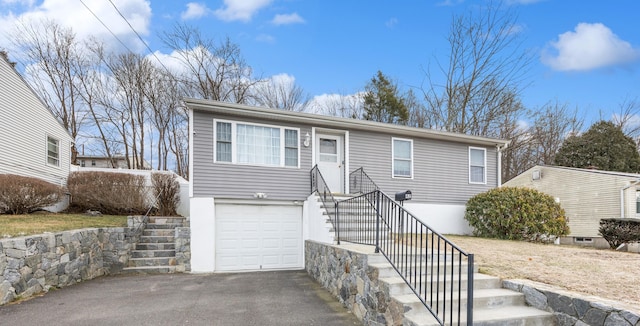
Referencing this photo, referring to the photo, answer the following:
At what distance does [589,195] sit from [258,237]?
14098mm

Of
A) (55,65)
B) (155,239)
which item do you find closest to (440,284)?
(155,239)

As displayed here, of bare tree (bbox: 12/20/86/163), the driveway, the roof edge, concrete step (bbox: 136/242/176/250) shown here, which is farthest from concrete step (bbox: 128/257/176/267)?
bare tree (bbox: 12/20/86/163)

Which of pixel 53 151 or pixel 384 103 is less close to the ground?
pixel 384 103

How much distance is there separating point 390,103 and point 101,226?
1587 cm

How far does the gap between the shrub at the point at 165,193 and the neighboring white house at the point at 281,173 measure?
2698mm

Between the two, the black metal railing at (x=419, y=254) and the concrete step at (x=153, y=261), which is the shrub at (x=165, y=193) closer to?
the concrete step at (x=153, y=261)

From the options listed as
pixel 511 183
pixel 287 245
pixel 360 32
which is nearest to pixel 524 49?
pixel 511 183

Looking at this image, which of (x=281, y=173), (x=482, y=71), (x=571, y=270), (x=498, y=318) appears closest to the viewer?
(x=498, y=318)

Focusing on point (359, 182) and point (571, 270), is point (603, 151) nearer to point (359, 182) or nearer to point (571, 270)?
point (359, 182)

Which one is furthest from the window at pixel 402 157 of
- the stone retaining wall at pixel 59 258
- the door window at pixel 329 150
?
the stone retaining wall at pixel 59 258

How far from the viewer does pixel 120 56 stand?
17.7 m

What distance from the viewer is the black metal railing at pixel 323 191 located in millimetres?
7412

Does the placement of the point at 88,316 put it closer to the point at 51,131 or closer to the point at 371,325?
the point at 371,325

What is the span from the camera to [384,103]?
1953 cm
